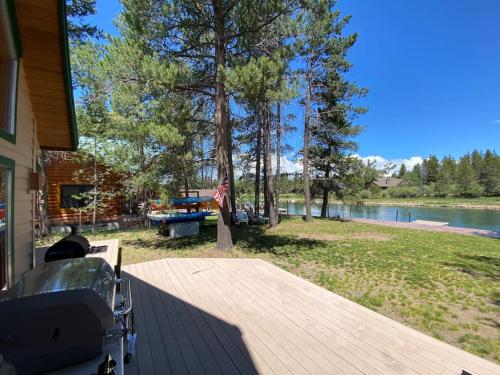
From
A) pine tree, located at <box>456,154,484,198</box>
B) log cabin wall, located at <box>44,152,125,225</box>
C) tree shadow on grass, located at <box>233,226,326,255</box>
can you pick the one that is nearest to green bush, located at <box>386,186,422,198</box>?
pine tree, located at <box>456,154,484,198</box>

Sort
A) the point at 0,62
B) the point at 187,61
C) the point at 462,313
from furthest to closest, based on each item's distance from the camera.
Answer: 1. the point at 187,61
2. the point at 462,313
3. the point at 0,62

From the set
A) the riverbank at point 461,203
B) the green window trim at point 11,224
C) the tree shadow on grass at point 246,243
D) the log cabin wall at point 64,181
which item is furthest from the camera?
the riverbank at point 461,203

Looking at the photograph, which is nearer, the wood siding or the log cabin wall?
the wood siding

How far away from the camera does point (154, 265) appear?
5.89 metres

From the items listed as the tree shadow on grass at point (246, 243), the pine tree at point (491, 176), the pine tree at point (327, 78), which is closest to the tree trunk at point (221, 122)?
the tree shadow on grass at point (246, 243)

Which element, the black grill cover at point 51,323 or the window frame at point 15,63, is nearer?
the black grill cover at point 51,323

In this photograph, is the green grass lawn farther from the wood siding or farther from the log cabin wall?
the wood siding

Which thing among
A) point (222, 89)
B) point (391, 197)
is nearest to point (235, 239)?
point (222, 89)

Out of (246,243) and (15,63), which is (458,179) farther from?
(15,63)

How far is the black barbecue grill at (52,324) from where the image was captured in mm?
1413

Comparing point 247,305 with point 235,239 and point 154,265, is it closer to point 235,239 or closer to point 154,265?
point 154,265

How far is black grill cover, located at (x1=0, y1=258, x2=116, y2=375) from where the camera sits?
1412 millimetres

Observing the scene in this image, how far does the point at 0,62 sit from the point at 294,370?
384 cm

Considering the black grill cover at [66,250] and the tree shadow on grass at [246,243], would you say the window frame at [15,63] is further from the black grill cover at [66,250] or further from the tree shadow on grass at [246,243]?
the tree shadow on grass at [246,243]
